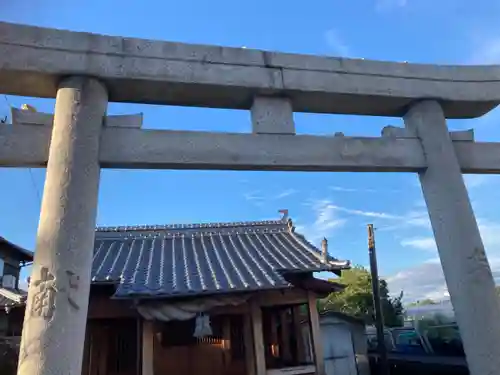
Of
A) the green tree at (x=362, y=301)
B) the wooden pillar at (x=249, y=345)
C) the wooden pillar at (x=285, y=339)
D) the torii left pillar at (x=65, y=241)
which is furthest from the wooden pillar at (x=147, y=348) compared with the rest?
the green tree at (x=362, y=301)

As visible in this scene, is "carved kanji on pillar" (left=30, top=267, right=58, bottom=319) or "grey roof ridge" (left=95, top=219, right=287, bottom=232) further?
"grey roof ridge" (left=95, top=219, right=287, bottom=232)

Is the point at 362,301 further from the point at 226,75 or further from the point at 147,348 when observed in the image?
the point at 226,75

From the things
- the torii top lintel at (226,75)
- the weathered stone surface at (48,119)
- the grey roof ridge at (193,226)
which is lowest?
the weathered stone surface at (48,119)

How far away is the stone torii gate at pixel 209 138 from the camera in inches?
90.4

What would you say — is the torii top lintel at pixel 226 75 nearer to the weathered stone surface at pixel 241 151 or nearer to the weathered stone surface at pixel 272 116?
the weathered stone surface at pixel 272 116

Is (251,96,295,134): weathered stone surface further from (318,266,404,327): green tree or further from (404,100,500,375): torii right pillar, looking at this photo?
(318,266,404,327): green tree

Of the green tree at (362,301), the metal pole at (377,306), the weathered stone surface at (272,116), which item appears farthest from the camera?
the green tree at (362,301)

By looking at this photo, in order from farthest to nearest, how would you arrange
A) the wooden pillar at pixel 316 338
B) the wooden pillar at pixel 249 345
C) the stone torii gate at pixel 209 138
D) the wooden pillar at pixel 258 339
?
the wooden pillar at pixel 316 338
the wooden pillar at pixel 249 345
the wooden pillar at pixel 258 339
the stone torii gate at pixel 209 138

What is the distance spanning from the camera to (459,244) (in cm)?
293

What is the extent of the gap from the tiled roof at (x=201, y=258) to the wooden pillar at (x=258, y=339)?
2.19ft

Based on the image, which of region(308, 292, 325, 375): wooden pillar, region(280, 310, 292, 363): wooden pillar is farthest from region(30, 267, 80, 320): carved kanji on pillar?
region(280, 310, 292, 363): wooden pillar

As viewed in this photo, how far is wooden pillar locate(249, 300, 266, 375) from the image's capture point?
292 inches

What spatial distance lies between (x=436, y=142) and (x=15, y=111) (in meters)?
3.37

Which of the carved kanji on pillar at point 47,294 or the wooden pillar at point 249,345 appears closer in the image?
the carved kanji on pillar at point 47,294
